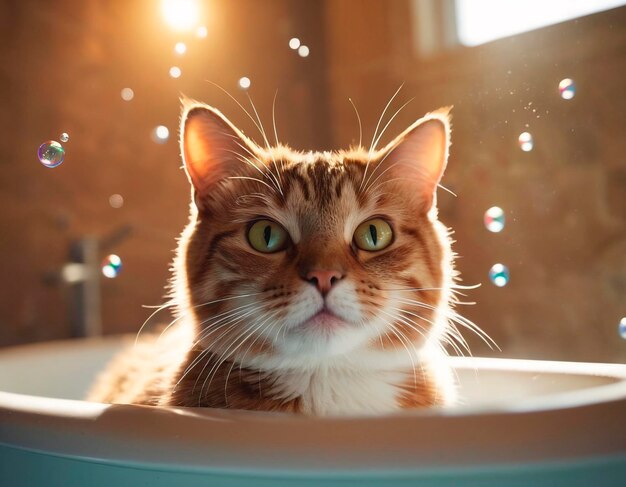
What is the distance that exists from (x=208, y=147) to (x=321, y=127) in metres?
1.26

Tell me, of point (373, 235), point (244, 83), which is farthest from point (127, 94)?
point (373, 235)

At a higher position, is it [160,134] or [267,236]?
[160,134]

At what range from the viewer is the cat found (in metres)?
0.92

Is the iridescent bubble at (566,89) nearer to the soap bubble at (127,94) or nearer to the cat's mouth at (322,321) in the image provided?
the cat's mouth at (322,321)

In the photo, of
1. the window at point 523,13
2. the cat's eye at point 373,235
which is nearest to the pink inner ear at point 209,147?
the cat's eye at point 373,235

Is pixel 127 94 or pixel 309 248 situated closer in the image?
pixel 309 248

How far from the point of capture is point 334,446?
0.57m

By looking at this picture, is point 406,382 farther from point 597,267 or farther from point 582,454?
point 597,267

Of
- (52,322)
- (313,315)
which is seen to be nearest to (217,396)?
(313,315)

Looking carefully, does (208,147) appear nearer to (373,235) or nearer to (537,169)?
(373,235)

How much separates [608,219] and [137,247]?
178 centimetres

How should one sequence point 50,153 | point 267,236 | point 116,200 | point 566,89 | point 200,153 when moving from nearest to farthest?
point 267,236
point 200,153
point 50,153
point 566,89
point 116,200

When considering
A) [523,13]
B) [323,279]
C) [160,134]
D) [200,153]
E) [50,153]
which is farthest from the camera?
[160,134]

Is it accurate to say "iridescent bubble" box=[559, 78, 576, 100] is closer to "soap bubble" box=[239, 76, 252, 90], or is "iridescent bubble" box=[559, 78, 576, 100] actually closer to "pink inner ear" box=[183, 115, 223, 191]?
"pink inner ear" box=[183, 115, 223, 191]
